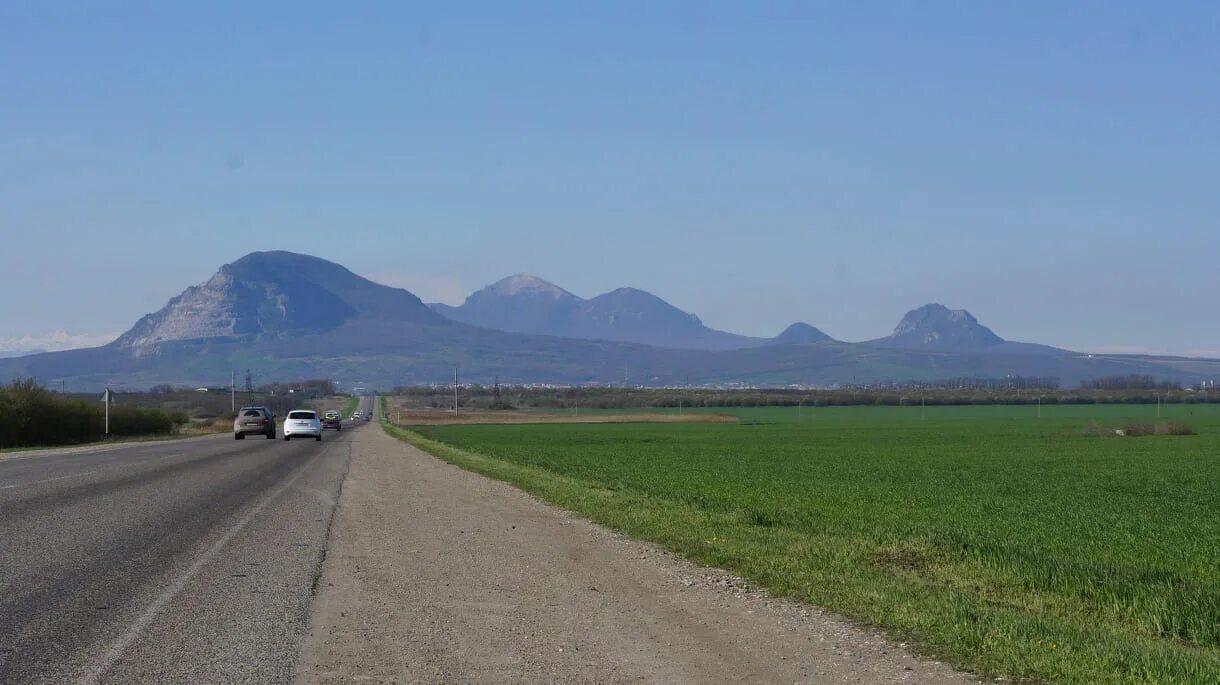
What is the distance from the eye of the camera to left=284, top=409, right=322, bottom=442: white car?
63094 mm

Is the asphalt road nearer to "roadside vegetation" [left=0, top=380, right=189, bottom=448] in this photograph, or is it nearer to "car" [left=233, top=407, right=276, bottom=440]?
"car" [left=233, top=407, right=276, bottom=440]

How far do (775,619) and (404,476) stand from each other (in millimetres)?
23331

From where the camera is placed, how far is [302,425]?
6353 centimetres

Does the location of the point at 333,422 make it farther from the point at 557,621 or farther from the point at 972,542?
the point at 557,621

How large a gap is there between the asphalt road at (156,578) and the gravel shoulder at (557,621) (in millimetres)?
459

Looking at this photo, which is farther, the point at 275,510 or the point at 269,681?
the point at 275,510

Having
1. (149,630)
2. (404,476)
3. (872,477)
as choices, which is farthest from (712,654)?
(872,477)

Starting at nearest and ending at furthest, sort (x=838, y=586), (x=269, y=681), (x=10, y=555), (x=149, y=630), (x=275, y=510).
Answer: (x=269, y=681) → (x=149, y=630) → (x=838, y=586) → (x=10, y=555) → (x=275, y=510)

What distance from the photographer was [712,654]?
9.81 meters

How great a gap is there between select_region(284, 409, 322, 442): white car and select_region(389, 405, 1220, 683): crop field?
20999 millimetres

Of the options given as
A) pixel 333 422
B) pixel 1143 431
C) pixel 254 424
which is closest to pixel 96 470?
pixel 254 424

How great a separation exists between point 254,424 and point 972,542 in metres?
55.3

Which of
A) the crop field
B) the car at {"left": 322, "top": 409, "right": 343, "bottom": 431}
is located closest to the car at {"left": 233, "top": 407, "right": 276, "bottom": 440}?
the car at {"left": 322, "top": 409, "right": 343, "bottom": 431}

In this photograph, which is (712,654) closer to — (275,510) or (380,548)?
(380,548)
